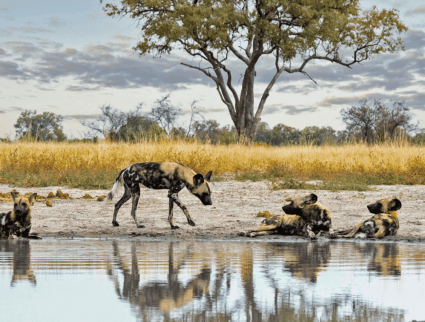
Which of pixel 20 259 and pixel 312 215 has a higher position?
pixel 312 215

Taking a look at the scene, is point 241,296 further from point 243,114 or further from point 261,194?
point 243,114

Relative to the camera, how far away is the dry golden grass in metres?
15.4

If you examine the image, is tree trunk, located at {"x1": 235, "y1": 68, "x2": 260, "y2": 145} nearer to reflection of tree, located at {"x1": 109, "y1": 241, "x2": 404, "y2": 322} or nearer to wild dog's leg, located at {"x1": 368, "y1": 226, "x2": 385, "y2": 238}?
wild dog's leg, located at {"x1": 368, "y1": 226, "x2": 385, "y2": 238}

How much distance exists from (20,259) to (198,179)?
302cm

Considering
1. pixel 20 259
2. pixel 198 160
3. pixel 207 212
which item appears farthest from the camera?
pixel 198 160

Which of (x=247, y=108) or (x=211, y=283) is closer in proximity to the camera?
(x=211, y=283)

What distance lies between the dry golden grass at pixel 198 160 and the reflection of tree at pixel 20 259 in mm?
8005

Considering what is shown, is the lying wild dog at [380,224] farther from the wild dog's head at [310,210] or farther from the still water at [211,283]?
the still water at [211,283]

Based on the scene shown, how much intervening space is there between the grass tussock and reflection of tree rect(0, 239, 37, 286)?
6.65 metres

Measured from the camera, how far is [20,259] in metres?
4.96

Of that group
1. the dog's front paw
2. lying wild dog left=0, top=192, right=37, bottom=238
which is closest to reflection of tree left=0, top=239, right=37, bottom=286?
lying wild dog left=0, top=192, right=37, bottom=238

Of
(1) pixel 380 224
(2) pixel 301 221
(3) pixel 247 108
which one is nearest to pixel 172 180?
(2) pixel 301 221

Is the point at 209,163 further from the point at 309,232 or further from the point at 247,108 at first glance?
the point at 247,108

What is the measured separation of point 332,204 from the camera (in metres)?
10.2
